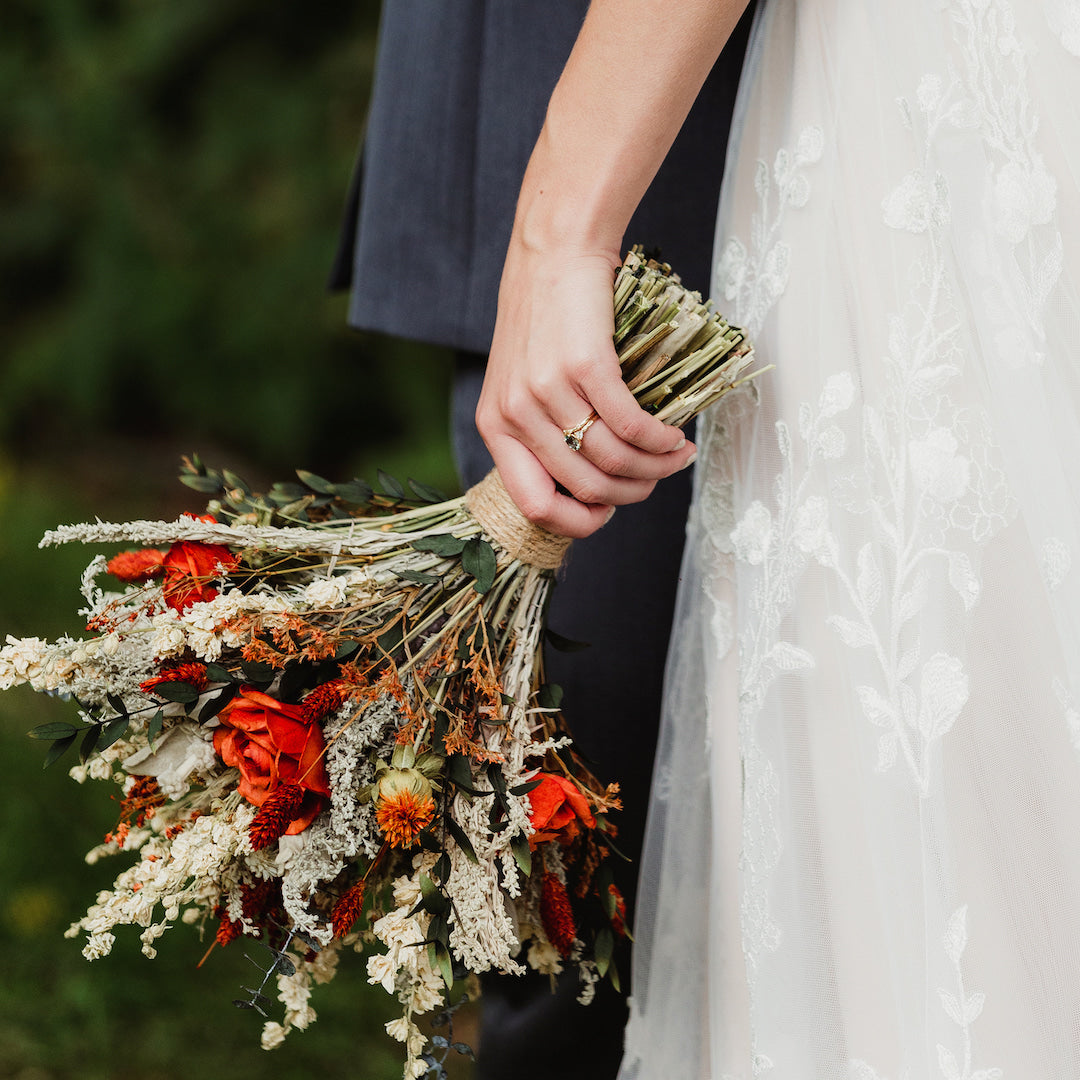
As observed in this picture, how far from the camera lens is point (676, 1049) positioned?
952mm

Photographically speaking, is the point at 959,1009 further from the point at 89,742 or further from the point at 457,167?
the point at 457,167

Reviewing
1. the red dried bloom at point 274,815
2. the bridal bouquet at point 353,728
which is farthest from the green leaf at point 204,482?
the red dried bloom at point 274,815

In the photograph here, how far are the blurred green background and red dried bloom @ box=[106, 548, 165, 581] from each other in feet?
7.32

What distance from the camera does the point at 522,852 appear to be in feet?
2.67

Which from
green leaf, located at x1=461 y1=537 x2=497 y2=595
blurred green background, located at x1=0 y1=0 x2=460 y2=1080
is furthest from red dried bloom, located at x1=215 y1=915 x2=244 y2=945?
blurred green background, located at x1=0 y1=0 x2=460 y2=1080

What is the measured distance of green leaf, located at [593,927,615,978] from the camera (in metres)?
0.91

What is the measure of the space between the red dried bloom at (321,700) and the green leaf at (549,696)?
7.8 inches

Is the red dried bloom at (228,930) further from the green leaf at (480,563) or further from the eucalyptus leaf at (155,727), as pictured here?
the green leaf at (480,563)

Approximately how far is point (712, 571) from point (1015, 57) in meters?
0.46

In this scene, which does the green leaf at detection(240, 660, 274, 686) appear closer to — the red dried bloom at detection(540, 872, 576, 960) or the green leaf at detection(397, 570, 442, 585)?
the green leaf at detection(397, 570, 442, 585)

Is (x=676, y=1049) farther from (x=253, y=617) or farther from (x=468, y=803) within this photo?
(x=253, y=617)

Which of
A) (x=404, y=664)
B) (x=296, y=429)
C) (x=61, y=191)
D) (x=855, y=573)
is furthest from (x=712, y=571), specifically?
(x=61, y=191)

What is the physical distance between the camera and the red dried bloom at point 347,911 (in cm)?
79

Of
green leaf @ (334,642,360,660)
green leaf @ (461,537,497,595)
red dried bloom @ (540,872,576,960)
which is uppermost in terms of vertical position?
green leaf @ (461,537,497,595)
